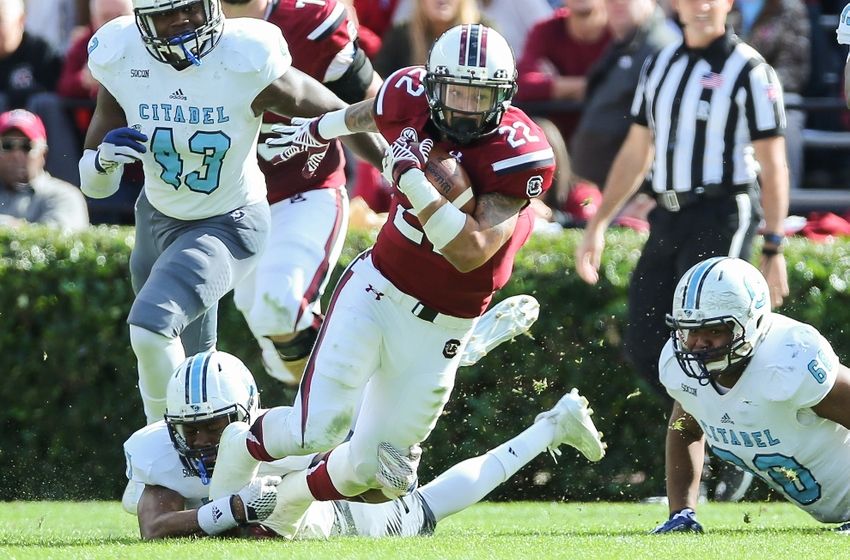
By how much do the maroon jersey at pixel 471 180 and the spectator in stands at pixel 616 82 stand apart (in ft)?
12.1

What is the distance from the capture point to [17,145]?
9.05m

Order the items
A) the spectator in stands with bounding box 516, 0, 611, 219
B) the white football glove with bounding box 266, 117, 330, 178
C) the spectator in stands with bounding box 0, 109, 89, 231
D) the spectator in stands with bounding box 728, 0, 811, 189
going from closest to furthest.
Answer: the white football glove with bounding box 266, 117, 330, 178
the spectator in stands with bounding box 0, 109, 89, 231
the spectator in stands with bounding box 516, 0, 611, 219
the spectator in stands with bounding box 728, 0, 811, 189

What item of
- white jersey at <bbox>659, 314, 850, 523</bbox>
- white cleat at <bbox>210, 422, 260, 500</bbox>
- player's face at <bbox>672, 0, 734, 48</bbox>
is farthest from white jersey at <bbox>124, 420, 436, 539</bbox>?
player's face at <bbox>672, 0, 734, 48</bbox>

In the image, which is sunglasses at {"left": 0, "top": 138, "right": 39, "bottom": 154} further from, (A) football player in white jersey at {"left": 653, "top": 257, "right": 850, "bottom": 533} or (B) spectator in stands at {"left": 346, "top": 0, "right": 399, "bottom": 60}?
(A) football player in white jersey at {"left": 653, "top": 257, "right": 850, "bottom": 533}

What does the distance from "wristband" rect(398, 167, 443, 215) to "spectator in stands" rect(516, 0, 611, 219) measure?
456 cm

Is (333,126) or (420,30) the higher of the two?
(333,126)

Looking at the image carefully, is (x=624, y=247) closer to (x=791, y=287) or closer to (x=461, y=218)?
(x=791, y=287)

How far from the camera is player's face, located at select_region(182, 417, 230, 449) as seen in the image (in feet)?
18.3

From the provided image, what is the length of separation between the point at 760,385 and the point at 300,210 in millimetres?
2288

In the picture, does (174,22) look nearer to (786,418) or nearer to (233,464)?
(233,464)

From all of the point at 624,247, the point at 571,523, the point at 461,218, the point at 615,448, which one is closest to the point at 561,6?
the point at 624,247

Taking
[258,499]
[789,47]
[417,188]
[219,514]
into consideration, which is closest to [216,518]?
[219,514]

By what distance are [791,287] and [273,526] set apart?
131 inches

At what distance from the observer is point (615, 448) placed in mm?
7824
